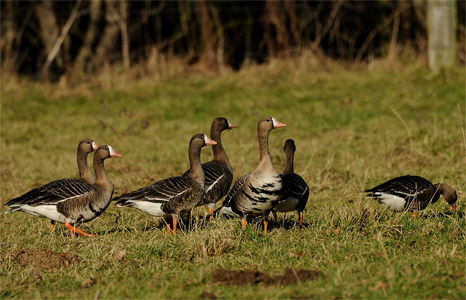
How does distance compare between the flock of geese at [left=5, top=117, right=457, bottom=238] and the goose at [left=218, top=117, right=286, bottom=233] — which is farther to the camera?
the flock of geese at [left=5, top=117, right=457, bottom=238]

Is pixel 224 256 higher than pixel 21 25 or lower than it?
lower

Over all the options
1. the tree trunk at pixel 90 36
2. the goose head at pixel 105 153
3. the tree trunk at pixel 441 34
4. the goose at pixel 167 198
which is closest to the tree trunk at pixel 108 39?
the tree trunk at pixel 90 36

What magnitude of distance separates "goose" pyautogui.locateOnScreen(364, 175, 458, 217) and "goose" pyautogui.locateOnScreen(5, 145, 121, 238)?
321 centimetres

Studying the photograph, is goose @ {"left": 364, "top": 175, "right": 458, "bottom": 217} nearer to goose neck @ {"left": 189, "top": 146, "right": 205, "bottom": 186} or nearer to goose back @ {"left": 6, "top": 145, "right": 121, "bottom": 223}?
goose neck @ {"left": 189, "top": 146, "right": 205, "bottom": 186}

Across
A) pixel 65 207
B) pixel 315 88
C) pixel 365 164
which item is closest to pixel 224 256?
pixel 65 207

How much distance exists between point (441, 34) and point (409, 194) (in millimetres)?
10595

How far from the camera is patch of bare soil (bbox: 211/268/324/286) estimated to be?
5812mm

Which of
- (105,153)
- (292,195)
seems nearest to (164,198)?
(105,153)

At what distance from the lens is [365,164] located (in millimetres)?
11633

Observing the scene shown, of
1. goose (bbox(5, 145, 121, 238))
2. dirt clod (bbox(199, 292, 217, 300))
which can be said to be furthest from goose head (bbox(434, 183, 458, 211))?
goose (bbox(5, 145, 121, 238))

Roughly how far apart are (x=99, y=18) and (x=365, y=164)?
37.8ft

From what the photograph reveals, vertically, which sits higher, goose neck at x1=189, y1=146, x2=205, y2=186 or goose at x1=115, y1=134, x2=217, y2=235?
goose neck at x1=189, y1=146, x2=205, y2=186

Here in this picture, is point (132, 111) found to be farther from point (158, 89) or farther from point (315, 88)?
point (315, 88)

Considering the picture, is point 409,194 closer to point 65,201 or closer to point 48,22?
point 65,201
